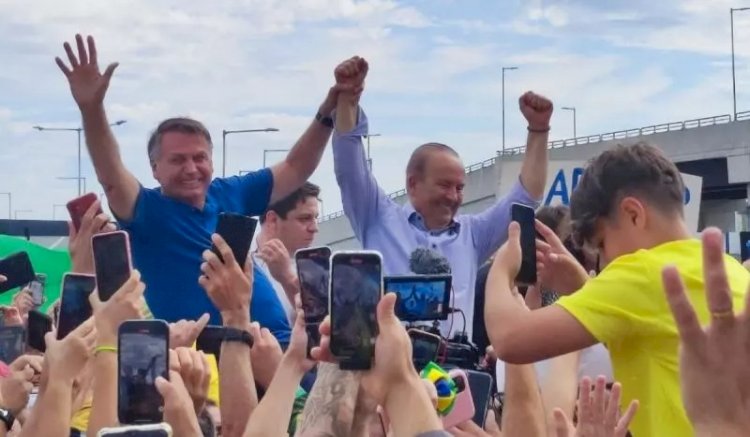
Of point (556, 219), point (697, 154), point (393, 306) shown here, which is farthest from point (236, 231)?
point (697, 154)

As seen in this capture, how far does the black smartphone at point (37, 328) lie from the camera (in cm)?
479

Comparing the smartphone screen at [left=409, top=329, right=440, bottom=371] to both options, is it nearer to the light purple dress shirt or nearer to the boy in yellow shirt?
the boy in yellow shirt

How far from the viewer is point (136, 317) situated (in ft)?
12.0

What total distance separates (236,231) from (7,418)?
1.07 meters

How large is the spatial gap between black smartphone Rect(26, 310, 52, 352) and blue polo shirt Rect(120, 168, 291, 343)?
0.56m

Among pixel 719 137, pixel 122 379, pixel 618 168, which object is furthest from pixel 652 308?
pixel 719 137

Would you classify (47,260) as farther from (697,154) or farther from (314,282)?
(697,154)

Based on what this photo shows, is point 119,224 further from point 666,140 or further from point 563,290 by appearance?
point 666,140

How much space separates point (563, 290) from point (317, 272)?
3.76 feet

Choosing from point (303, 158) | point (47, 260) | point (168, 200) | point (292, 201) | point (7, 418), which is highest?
point (303, 158)

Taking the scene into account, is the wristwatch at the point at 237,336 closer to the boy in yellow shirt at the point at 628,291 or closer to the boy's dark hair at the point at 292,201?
the boy in yellow shirt at the point at 628,291

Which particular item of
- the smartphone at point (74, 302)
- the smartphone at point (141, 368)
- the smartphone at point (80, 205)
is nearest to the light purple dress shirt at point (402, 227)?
the smartphone at point (80, 205)

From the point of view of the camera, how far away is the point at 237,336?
3.77m

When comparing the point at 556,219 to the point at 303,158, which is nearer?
the point at 556,219
